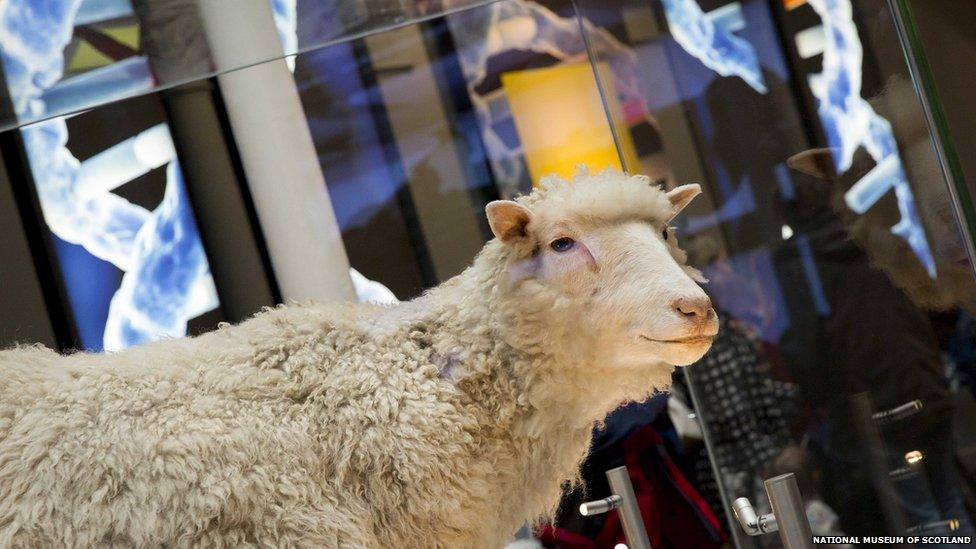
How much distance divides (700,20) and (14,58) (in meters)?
1.37

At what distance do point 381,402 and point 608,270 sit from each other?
0.37 m

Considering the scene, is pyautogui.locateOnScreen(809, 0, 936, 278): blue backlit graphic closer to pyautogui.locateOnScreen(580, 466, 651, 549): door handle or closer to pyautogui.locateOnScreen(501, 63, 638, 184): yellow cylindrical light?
pyautogui.locateOnScreen(501, 63, 638, 184): yellow cylindrical light

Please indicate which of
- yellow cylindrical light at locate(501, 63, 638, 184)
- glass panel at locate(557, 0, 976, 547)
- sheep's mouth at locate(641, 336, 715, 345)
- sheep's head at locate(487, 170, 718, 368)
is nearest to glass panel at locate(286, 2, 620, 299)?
yellow cylindrical light at locate(501, 63, 638, 184)

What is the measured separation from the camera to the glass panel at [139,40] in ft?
5.64

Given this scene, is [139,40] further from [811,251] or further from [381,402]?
[811,251]

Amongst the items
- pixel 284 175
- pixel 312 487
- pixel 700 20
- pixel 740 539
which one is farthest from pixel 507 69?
pixel 312 487

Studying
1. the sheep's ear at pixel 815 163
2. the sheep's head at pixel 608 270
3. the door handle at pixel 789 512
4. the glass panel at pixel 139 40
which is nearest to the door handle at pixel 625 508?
the door handle at pixel 789 512

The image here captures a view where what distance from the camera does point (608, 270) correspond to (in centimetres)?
142

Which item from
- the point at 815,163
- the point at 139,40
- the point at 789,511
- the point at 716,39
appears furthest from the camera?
the point at 716,39

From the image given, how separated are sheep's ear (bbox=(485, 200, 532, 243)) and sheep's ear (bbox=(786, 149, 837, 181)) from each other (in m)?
0.80

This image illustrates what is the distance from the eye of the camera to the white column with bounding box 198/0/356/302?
197 cm

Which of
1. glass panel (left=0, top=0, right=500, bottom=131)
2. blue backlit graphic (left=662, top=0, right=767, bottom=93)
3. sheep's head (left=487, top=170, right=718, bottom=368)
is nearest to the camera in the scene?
sheep's head (left=487, top=170, right=718, bottom=368)

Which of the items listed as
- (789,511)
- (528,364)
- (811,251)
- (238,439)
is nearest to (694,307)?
(528,364)

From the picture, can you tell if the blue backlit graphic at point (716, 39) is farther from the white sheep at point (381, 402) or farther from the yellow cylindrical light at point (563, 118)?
the white sheep at point (381, 402)
